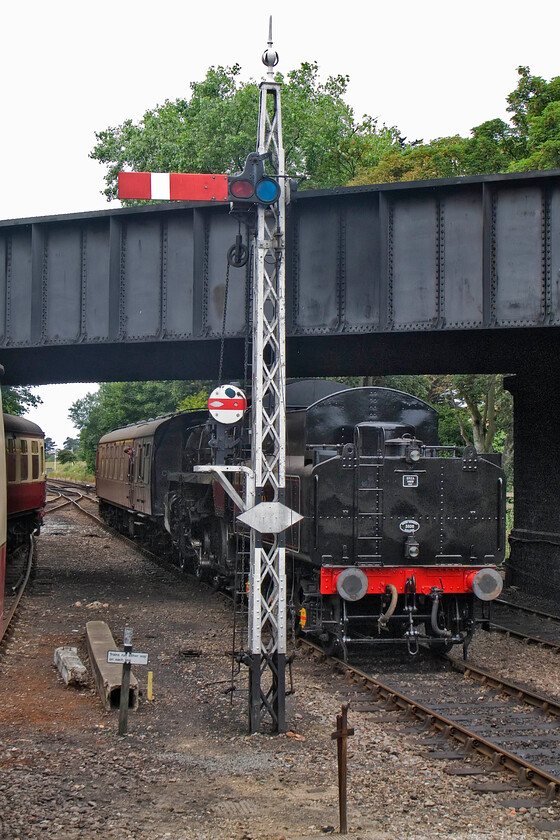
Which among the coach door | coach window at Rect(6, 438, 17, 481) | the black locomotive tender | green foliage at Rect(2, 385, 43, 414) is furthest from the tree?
the black locomotive tender

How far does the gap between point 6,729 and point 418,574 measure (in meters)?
4.87

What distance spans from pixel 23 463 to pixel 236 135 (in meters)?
Answer: 26.0

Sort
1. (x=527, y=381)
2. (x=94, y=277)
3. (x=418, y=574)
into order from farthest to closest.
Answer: (x=527, y=381), (x=94, y=277), (x=418, y=574)

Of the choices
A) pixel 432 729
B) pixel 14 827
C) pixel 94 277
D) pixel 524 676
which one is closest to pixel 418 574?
pixel 524 676

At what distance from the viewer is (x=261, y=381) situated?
8.96m

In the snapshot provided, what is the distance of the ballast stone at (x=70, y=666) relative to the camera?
10219mm

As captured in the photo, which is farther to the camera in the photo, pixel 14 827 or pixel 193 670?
pixel 193 670

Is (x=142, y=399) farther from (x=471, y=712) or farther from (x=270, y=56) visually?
(x=471, y=712)

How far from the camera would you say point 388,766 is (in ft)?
24.6

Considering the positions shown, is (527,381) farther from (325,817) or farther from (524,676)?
(325,817)

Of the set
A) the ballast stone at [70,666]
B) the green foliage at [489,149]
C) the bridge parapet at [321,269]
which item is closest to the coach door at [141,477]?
the bridge parapet at [321,269]

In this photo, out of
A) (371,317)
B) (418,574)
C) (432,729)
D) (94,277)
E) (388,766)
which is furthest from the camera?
(94,277)

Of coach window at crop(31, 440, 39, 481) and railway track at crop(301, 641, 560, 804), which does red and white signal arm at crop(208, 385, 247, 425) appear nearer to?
railway track at crop(301, 641, 560, 804)

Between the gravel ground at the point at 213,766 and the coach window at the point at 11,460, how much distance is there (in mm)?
7252
